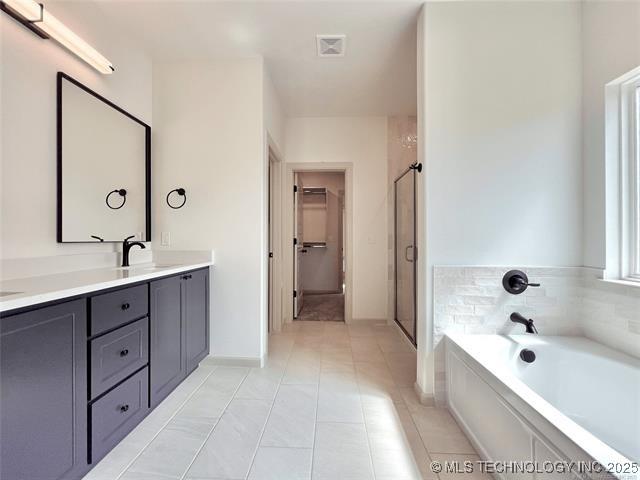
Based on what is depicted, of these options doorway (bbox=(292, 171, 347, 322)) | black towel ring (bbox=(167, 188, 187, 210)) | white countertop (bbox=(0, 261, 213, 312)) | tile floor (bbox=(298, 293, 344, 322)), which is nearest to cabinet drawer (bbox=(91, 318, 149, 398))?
white countertop (bbox=(0, 261, 213, 312))

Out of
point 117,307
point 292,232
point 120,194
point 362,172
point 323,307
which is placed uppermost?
point 362,172

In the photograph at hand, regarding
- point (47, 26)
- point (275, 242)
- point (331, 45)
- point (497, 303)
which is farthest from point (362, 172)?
point (47, 26)

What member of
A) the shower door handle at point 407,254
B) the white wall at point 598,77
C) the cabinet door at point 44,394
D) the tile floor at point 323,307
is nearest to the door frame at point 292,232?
the tile floor at point 323,307

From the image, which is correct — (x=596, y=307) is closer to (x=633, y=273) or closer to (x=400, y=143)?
(x=633, y=273)

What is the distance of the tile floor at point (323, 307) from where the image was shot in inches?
155

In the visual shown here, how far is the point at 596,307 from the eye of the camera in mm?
1676

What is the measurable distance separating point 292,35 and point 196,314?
2.17 metres

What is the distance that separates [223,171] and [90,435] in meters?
1.81

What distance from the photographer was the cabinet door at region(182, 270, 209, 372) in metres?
2.01

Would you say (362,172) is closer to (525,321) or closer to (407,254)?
(407,254)

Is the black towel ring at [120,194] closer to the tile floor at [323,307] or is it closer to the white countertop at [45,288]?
the white countertop at [45,288]

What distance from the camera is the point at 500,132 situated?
1806 mm

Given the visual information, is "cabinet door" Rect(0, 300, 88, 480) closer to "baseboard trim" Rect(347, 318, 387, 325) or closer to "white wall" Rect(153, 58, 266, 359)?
"white wall" Rect(153, 58, 266, 359)

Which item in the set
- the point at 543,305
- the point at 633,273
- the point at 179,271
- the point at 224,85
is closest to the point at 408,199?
the point at 543,305
